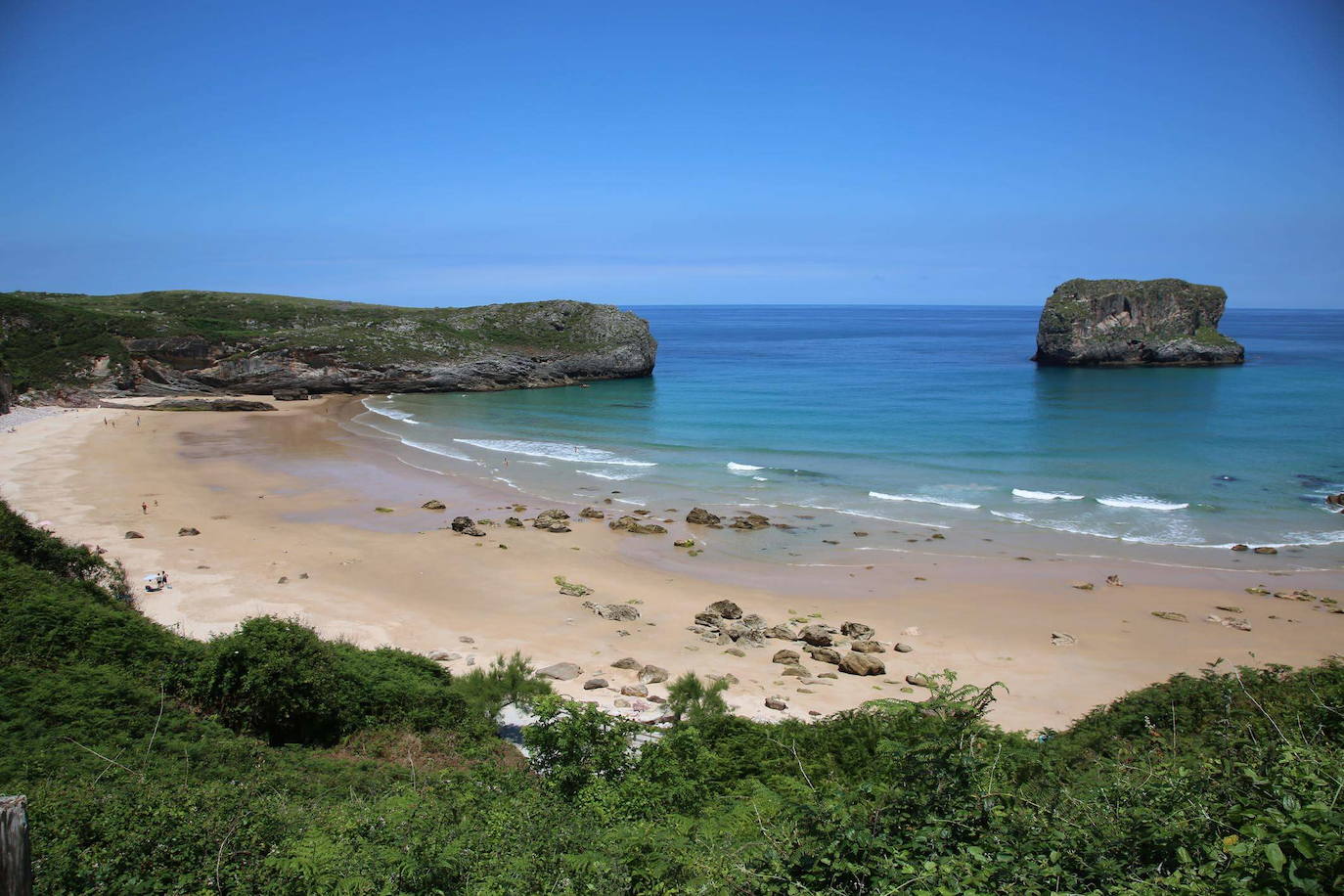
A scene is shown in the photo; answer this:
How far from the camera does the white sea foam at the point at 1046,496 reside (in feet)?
99.0

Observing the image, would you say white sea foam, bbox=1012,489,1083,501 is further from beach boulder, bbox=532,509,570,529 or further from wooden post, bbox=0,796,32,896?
wooden post, bbox=0,796,32,896

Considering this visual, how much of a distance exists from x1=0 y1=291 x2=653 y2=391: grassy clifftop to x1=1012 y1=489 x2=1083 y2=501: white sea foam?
49.9 metres

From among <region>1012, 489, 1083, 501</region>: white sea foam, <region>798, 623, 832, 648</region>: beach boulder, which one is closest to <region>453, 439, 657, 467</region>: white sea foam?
<region>1012, 489, 1083, 501</region>: white sea foam

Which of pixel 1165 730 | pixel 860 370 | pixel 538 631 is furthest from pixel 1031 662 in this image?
pixel 860 370

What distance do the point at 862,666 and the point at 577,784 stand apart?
355 inches

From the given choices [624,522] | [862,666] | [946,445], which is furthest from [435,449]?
[862,666]

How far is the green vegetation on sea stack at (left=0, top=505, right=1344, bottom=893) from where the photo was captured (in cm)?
457

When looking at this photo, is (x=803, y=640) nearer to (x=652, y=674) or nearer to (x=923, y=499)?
(x=652, y=674)

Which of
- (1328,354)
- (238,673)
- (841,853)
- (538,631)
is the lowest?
(538,631)

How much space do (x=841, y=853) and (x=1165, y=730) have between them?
674 cm

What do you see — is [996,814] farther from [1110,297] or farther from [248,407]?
[1110,297]

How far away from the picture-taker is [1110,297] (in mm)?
80188

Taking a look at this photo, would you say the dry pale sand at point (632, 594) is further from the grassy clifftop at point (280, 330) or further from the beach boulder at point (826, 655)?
the grassy clifftop at point (280, 330)

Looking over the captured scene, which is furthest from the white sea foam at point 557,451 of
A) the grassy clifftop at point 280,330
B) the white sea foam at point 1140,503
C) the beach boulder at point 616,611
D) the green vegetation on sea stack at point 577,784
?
the grassy clifftop at point 280,330
